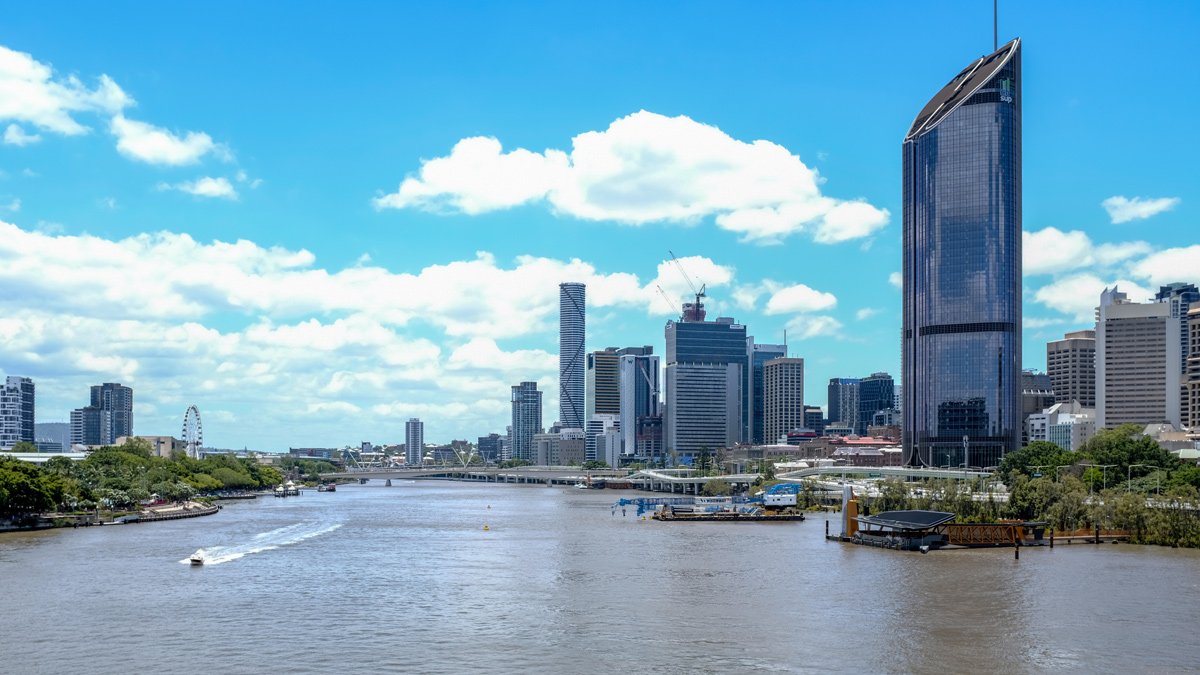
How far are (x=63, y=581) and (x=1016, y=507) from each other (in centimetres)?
9605

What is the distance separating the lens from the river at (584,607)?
53.2 m

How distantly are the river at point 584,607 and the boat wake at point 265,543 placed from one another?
785mm

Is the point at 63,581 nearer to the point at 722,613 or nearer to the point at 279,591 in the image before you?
the point at 279,591

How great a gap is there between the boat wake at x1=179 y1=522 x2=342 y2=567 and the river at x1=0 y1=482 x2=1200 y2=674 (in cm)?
79

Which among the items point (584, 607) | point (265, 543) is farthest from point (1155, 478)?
point (265, 543)

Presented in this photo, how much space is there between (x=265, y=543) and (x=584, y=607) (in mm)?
55111

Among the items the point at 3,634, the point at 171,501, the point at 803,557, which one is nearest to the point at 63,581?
the point at 3,634

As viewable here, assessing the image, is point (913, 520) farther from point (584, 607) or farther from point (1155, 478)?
point (1155, 478)

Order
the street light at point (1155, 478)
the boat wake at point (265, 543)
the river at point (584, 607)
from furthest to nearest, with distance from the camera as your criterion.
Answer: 1. the street light at point (1155, 478)
2. the boat wake at point (265, 543)
3. the river at point (584, 607)

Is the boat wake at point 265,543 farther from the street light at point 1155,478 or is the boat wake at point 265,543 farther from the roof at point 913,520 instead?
the street light at point 1155,478

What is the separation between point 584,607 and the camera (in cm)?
6806

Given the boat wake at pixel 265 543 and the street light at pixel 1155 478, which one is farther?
the street light at pixel 1155 478

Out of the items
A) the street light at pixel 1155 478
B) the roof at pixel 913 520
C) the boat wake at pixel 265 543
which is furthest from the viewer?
the street light at pixel 1155 478

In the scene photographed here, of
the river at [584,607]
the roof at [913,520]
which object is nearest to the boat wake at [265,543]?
the river at [584,607]
